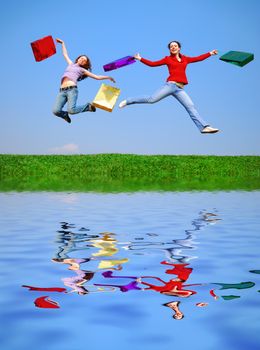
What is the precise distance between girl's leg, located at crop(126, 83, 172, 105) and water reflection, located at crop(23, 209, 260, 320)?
221 cm

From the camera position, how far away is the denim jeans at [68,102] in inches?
404

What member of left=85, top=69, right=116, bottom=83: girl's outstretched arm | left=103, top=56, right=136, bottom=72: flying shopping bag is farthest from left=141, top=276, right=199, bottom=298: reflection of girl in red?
left=85, top=69, right=116, bottom=83: girl's outstretched arm

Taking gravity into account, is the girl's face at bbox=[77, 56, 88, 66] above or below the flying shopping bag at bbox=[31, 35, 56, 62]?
below

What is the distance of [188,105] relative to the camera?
10.3m

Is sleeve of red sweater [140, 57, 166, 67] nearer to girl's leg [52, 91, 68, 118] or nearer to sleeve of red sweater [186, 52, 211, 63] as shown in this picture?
sleeve of red sweater [186, 52, 211, 63]

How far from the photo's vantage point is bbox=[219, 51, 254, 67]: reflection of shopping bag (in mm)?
9273

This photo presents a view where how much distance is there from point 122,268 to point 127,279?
679mm

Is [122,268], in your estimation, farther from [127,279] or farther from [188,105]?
[188,105]

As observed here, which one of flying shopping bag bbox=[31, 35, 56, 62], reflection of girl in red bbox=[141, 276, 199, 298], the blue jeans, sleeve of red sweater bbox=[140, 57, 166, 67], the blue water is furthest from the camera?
the blue jeans

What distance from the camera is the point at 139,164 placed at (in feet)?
133

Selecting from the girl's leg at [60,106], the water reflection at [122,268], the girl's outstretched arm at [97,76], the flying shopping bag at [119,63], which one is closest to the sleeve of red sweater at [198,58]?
the flying shopping bag at [119,63]

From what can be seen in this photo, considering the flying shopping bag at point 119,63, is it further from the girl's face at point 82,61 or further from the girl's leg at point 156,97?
the girl's face at point 82,61

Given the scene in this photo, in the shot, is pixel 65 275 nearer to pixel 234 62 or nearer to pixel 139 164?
pixel 234 62

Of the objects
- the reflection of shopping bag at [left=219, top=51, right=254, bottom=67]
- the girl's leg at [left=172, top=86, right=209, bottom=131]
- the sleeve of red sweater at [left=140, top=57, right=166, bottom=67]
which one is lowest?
the girl's leg at [left=172, top=86, right=209, bottom=131]
